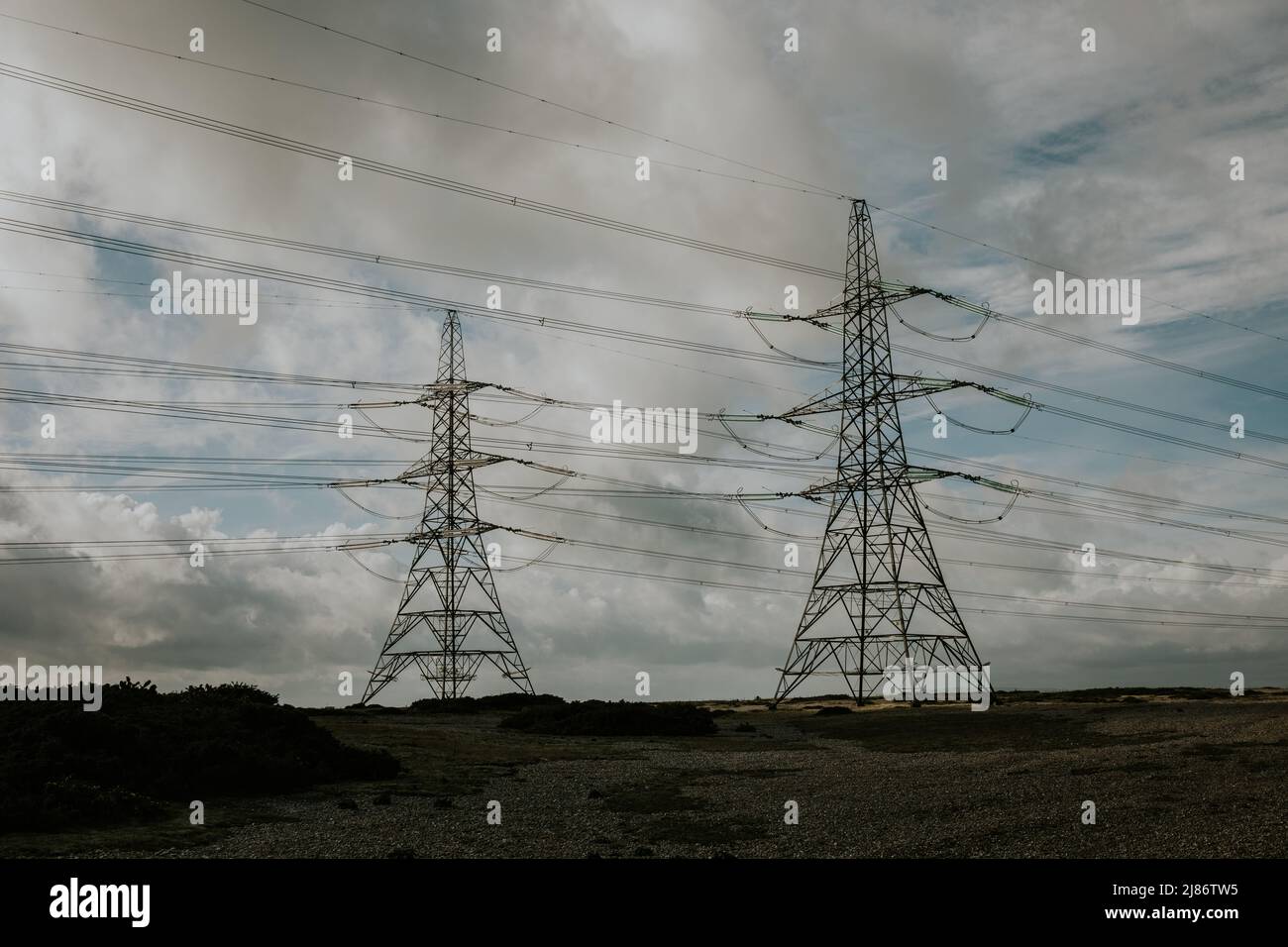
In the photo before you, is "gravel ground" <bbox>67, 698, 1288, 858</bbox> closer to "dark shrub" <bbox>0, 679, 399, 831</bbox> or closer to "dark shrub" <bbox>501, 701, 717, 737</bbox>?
"dark shrub" <bbox>0, 679, 399, 831</bbox>

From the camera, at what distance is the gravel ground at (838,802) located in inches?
731

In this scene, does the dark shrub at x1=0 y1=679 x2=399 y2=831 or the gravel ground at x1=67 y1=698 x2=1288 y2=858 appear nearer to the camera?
the gravel ground at x1=67 y1=698 x2=1288 y2=858

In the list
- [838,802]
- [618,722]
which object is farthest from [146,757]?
[618,722]

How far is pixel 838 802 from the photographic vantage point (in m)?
23.3

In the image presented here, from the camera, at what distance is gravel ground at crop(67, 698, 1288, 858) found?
18.6m

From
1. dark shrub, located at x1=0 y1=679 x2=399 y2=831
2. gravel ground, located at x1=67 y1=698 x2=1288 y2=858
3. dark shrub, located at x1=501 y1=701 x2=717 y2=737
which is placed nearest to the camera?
gravel ground, located at x1=67 y1=698 x2=1288 y2=858

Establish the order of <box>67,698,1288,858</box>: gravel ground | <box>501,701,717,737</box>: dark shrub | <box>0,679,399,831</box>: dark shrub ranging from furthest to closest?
1. <box>501,701,717,737</box>: dark shrub
2. <box>0,679,399,831</box>: dark shrub
3. <box>67,698,1288,858</box>: gravel ground

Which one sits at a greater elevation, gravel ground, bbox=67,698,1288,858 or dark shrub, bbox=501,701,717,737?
gravel ground, bbox=67,698,1288,858

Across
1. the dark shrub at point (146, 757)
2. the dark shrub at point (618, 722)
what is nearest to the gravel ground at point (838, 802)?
the dark shrub at point (146, 757)

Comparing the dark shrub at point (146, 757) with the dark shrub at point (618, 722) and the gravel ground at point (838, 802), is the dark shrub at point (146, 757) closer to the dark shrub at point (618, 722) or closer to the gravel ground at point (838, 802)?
the gravel ground at point (838, 802)

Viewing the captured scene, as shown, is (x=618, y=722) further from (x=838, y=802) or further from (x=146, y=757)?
(x=838, y=802)

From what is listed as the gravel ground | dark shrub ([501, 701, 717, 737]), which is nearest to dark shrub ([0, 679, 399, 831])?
the gravel ground
